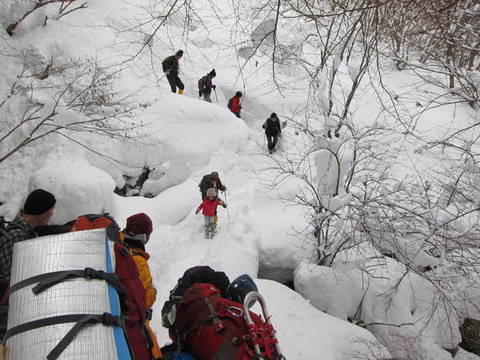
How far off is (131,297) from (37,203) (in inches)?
55.0

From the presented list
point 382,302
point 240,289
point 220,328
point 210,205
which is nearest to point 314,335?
point 382,302

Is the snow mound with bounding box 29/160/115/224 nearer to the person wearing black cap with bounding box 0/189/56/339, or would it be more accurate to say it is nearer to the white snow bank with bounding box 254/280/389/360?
the white snow bank with bounding box 254/280/389/360

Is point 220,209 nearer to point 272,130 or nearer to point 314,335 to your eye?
point 272,130

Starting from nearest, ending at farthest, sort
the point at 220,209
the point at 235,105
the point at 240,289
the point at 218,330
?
1. the point at 218,330
2. the point at 240,289
3. the point at 220,209
4. the point at 235,105

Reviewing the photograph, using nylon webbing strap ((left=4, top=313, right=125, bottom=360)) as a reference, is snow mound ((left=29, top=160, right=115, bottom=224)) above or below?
below

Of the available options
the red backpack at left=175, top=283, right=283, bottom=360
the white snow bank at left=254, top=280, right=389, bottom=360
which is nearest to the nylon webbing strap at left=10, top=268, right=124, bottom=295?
the red backpack at left=175, top=283, right=283, bottom=360

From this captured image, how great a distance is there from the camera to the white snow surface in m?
5.23

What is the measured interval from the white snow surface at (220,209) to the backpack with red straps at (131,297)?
67.4 inches

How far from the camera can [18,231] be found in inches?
90.3

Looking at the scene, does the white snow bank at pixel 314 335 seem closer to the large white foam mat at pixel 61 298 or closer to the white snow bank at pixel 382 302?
the white snow bank at pixel 382 302

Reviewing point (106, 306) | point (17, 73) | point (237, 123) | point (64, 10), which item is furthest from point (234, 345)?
point (64, 10)

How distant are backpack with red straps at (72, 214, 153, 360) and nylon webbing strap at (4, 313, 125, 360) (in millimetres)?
222

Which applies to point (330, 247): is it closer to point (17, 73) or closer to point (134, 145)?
point (134, 145)

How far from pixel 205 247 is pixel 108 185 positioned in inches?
107
